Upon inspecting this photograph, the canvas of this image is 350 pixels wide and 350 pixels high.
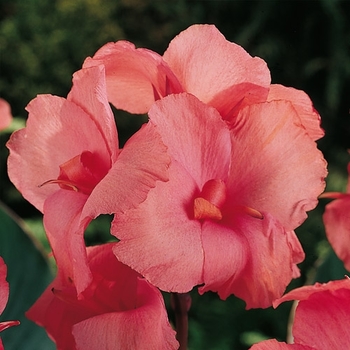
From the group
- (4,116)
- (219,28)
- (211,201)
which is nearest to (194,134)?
(211,201)

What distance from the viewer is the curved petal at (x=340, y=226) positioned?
48 centimetres

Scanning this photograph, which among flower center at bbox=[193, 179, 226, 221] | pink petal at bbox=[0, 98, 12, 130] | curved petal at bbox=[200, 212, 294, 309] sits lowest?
pink petal at bbox=[0, 98, 12, 130]

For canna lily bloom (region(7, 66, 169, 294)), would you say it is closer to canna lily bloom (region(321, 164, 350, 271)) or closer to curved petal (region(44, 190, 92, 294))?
curved petal (region(44, 190, 92, 294))

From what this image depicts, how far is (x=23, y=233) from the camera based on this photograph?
830 mm

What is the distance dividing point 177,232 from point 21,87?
1.69 meters

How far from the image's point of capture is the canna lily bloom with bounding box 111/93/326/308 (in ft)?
1.26

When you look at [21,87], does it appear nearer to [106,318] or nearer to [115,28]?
[115,28]

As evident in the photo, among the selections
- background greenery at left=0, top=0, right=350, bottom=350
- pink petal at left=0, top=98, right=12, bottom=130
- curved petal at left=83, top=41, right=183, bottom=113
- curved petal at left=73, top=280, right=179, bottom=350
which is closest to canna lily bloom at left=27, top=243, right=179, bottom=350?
curved petal at left=73, top=280, right=179, bottom=350

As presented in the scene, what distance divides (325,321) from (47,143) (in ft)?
0.68

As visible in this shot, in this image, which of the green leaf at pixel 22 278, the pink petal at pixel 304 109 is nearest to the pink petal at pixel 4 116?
the green leaf at pixel 22 278

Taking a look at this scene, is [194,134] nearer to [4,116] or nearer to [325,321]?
[325,321]

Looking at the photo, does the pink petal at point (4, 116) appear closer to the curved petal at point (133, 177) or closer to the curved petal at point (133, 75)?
the curved petal at point (133, 75)

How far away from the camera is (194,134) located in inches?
15.7

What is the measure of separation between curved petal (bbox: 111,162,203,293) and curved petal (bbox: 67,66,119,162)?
0.04m
